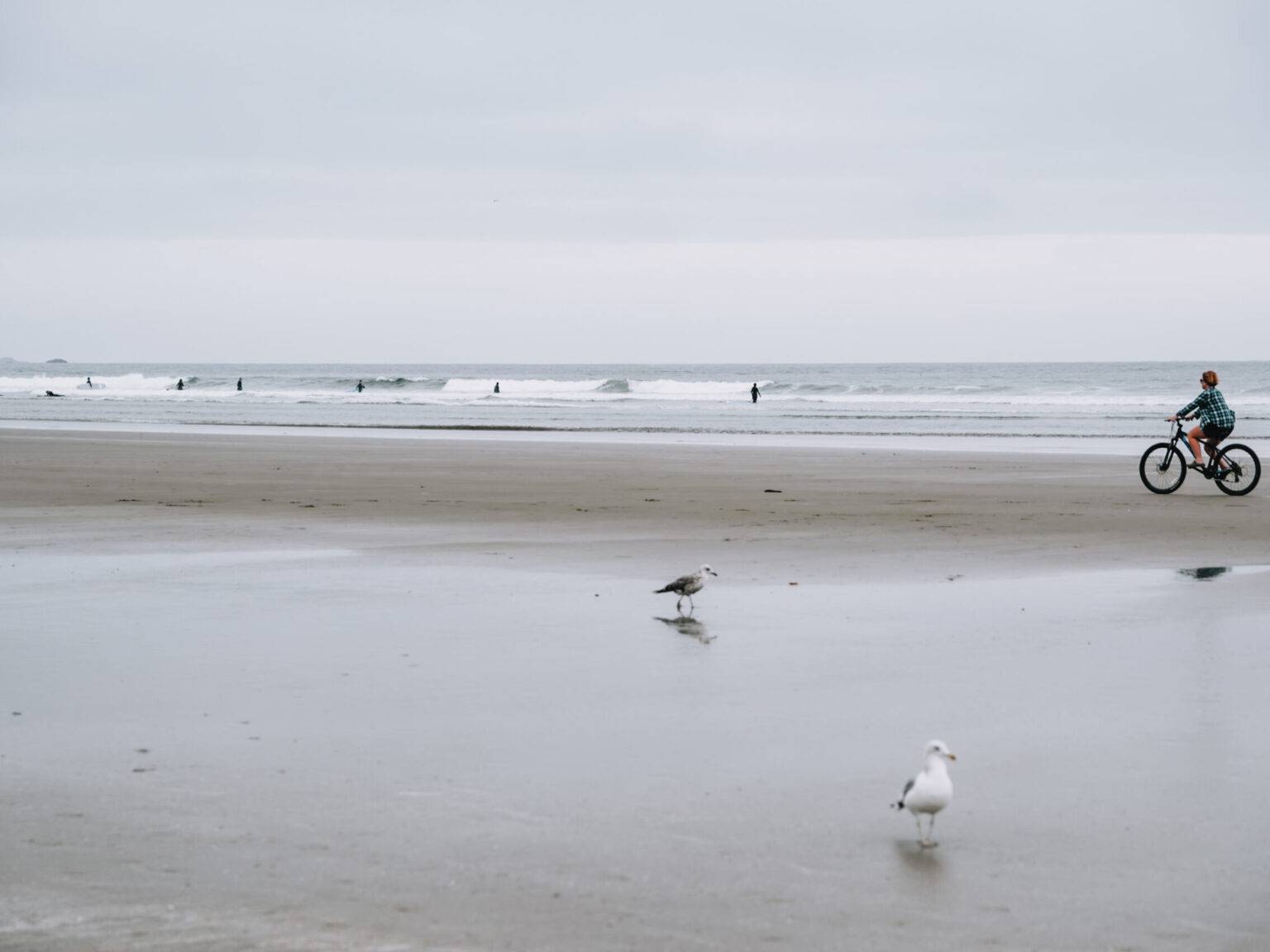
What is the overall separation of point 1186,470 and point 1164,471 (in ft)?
0.86

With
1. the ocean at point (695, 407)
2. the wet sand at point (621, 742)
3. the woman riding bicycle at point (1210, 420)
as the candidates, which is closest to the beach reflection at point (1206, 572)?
the wet sand at point (621, 742)

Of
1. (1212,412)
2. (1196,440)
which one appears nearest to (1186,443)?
(1196,440)

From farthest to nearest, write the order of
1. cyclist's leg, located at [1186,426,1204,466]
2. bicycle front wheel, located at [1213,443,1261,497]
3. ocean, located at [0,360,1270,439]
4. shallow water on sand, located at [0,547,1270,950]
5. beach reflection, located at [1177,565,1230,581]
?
ocean, located at [0,360,1270,439], cyclist's leg, located at [1186,426,1204,466], bicycle front wheel, located at [1213,443,1261,497], beach reflection, located at [1177,565,1230,581], shallow water on sand, located at [0,547,1270,950]

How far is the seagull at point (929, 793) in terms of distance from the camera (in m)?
4.55

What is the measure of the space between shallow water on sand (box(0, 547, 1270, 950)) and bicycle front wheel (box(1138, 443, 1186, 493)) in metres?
9.47

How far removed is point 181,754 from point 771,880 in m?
2.54

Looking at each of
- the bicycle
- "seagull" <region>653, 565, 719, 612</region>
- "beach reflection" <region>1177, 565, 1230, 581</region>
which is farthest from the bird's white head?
the bicycle

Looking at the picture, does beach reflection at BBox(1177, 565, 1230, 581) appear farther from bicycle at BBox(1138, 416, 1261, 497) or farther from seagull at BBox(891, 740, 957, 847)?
bicycle at BBox(1138, 416, 1261, 497)

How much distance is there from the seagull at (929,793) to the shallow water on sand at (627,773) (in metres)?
0.11

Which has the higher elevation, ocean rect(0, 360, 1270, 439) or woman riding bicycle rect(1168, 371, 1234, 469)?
ocean rect(0, 360, 1270, 439)

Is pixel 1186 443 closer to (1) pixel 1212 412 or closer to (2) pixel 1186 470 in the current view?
(2) pixel 1186 470

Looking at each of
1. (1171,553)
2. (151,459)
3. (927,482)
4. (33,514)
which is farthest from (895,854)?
(151,459)

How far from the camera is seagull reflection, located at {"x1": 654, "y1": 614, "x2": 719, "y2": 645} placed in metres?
8.20

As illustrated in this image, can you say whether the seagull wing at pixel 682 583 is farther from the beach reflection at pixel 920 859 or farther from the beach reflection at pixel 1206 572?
the beach reflection at pixel 920 859
